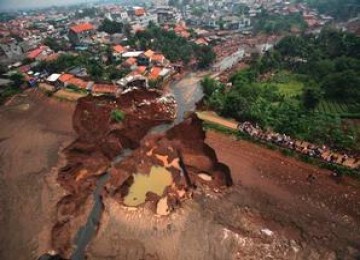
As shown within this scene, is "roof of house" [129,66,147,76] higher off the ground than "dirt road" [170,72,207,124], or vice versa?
"roof of house" [129,66,147,76]

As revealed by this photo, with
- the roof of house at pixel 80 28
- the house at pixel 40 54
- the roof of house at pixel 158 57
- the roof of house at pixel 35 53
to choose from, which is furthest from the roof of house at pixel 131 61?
the roof of house at pixel 80 28

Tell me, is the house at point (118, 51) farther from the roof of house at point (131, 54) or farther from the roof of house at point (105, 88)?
the roof of house at point (105, 88)

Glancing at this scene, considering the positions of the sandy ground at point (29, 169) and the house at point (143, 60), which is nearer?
the sandy ground at point (29, 169)

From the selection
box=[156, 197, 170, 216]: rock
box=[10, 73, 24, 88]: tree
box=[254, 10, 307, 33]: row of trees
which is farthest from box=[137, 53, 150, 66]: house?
box=[254, 10, 307, 33]: row of trees

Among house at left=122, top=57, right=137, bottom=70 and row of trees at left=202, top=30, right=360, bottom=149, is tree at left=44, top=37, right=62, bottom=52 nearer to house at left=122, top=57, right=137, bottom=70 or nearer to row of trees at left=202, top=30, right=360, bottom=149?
house at left=122, top=57, right=137, bottom=70

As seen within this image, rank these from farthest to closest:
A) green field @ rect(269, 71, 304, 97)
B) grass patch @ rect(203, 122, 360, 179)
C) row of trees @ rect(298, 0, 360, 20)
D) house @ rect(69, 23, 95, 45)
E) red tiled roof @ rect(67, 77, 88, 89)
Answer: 1. row of trees @ rect(298, 0, 360, 20)
2. house @ rect(69, 23, 95, 45)
3. red tiled roof @ rect(67, 77, 88, 89)
4. green field @ rect(269, 71, 304, 97)
5. grass patch @ rect(203, 122, 360, 179)

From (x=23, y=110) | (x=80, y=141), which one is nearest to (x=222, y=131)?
(x=80, y=141)
